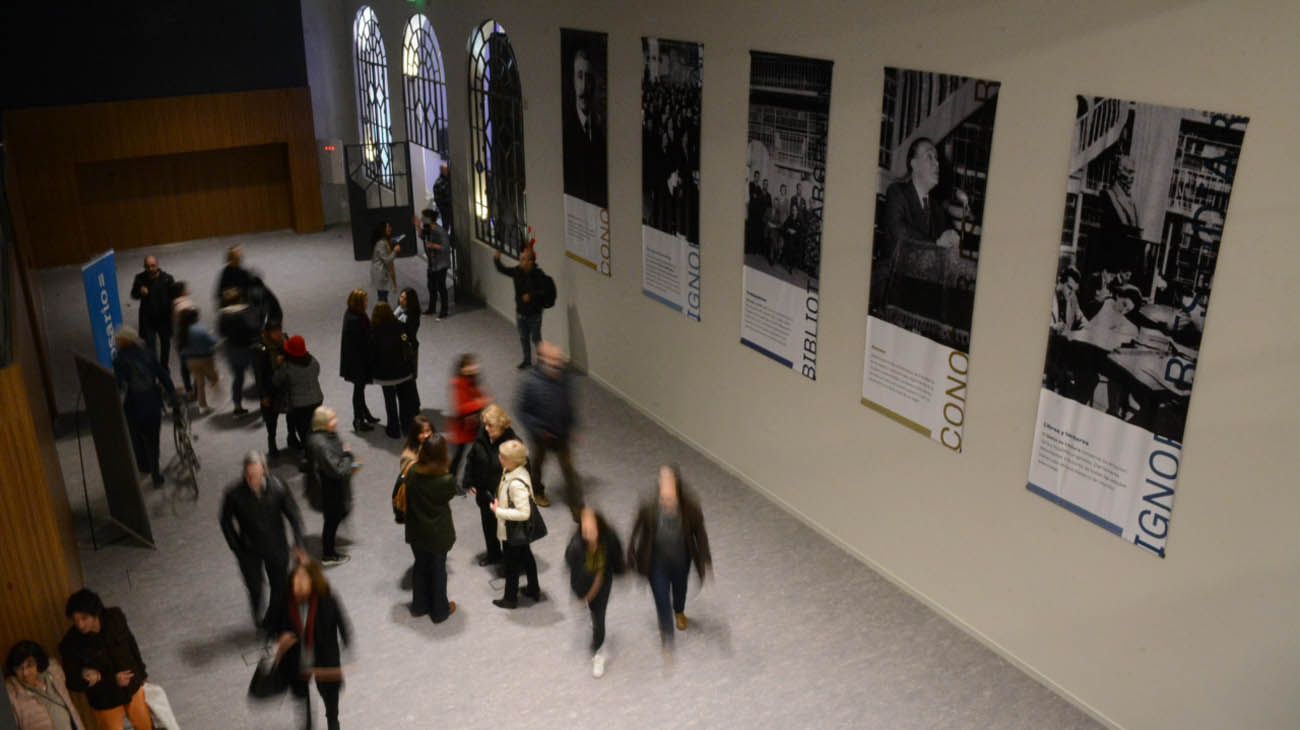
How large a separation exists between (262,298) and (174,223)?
7.62 meters

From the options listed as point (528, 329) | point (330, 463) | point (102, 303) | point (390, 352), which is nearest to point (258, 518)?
point (330, 463)

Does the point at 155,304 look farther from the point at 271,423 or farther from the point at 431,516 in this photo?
the point at 431,516

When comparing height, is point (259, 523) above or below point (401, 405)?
above

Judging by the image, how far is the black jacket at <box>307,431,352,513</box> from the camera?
750 centimetres

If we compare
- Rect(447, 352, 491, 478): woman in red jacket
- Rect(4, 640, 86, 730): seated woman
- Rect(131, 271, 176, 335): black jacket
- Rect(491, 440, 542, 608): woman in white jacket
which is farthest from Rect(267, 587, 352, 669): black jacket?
Rect(131, 271, 176, 335): black jacket

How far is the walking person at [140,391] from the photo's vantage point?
8.91 m

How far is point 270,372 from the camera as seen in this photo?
957 cm

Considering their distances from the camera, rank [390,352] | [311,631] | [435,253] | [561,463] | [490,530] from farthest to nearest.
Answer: [435,253]
[390,352]
[561,463]
[490,530]
[311,631]

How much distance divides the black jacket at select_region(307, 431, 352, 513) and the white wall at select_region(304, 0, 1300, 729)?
352 cm

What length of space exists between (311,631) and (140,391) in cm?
410

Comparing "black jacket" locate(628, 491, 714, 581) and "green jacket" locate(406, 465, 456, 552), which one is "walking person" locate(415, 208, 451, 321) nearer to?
"green jacket" locate(406, 465, 456, 552)

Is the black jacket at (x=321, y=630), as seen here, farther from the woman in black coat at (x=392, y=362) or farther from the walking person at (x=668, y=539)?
the woman in black coat at (x=392, y=362)

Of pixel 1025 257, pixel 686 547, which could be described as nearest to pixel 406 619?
pixel 686 547

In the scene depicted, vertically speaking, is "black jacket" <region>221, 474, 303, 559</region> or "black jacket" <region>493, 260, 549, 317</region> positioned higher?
"black jacket" <region>493, 260, 549, 317</region>
